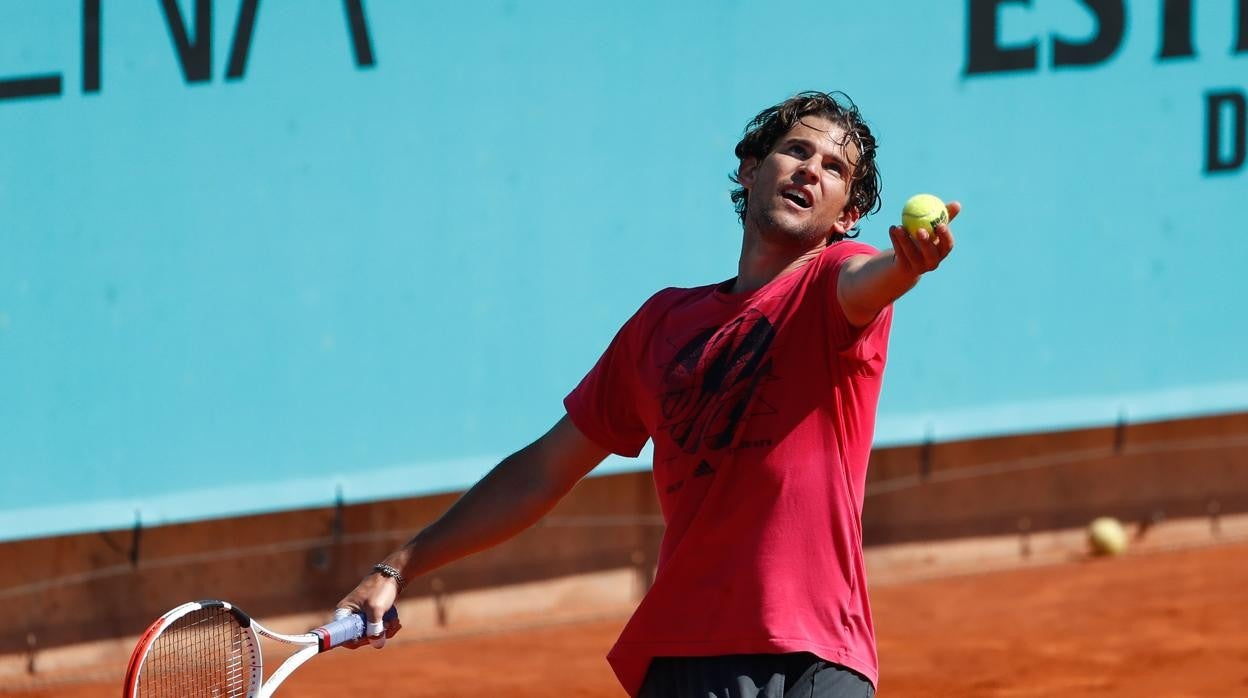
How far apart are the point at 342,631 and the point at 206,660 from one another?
0.39m

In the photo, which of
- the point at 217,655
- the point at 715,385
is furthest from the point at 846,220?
the point at 217,655

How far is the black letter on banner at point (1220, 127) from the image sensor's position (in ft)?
27.3

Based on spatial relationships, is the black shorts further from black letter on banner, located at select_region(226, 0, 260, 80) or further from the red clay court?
black letter on banner, located at select_region(226, 0, 260, 80)

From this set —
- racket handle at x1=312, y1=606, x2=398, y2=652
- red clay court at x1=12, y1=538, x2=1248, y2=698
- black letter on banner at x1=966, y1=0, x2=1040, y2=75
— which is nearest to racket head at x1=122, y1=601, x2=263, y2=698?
racket handle at x1=312, y1=606, x2=398, y2=652

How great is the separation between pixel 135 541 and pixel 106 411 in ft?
2.50

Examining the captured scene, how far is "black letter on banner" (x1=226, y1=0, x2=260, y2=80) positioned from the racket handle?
397cm

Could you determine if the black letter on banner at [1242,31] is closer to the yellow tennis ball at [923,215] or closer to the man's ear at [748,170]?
the man's ear at [748,170]

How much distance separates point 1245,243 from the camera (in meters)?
8.42

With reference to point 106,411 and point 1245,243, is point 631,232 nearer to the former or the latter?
point 106,411

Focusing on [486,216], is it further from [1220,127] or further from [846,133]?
[846,133]

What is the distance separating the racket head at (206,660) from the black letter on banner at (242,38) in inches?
146

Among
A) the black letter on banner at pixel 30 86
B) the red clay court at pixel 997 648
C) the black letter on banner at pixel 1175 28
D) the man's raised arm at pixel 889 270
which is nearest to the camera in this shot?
the man's raised arm at pixel 889 270

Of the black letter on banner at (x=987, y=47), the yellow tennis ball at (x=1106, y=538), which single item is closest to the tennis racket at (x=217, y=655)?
the black letter on banner at (x=987, y=47)

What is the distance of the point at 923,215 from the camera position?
2.72 meters
